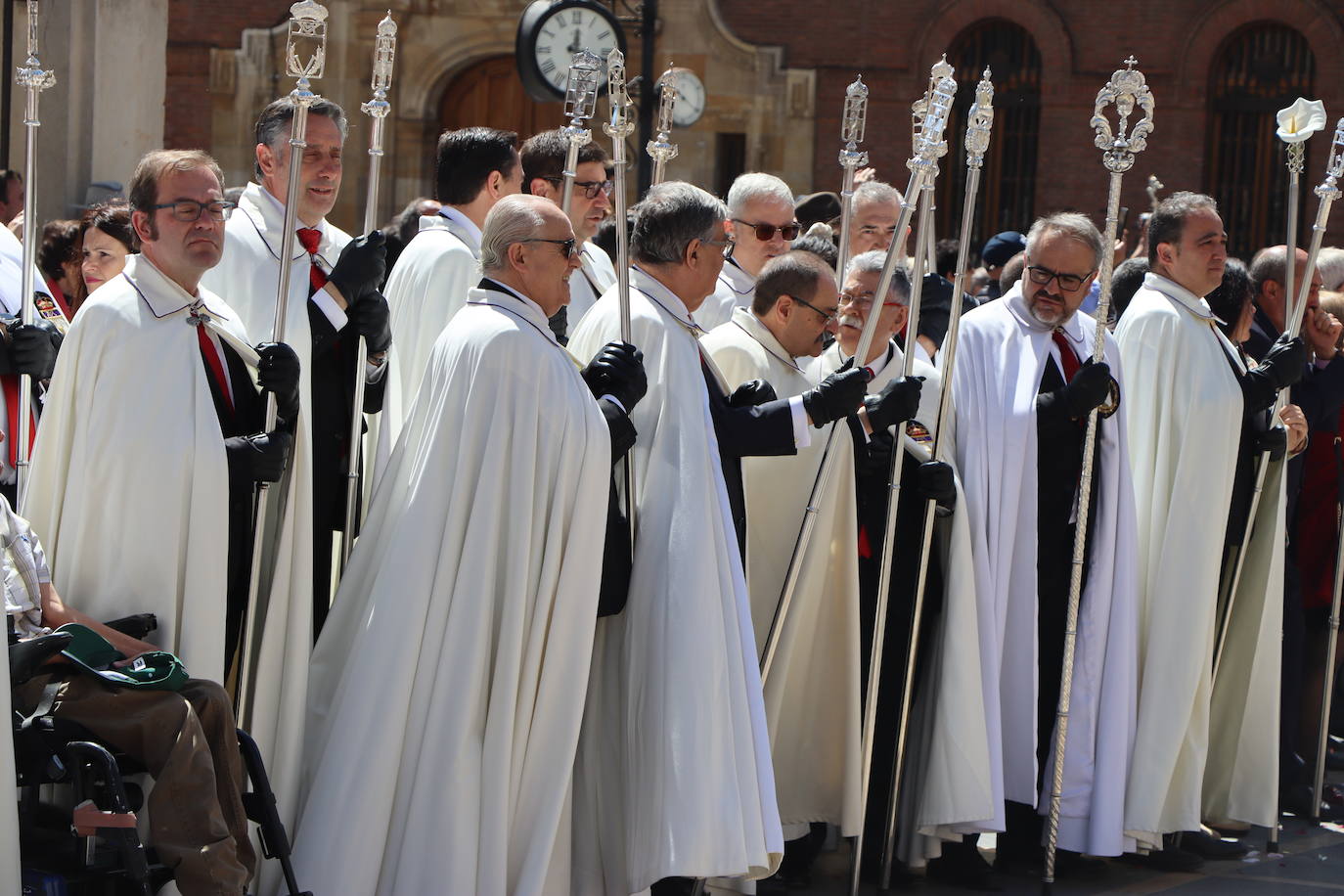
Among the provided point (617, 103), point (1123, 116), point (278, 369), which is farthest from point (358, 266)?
point (1123, 116)

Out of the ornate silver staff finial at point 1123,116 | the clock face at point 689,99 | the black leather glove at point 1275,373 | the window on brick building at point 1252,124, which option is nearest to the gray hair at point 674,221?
the ornate silver staff finial at point 1123,116

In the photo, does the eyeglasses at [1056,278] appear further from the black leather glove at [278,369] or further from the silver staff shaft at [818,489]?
the black leather glove at [278,369]

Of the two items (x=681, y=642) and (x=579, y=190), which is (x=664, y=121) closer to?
(x=579, y=190)

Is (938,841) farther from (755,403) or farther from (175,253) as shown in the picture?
(175,253)

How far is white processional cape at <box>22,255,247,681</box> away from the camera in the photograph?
15.2 feet

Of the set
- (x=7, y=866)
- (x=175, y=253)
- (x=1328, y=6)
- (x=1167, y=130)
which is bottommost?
(x=7, y=866)

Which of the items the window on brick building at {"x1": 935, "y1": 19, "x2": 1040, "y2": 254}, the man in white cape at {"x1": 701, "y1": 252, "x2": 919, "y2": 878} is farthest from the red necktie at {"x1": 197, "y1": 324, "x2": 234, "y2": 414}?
the window on brick building at {"x1": 935, "y1": 19, "x2": 1040, "y2": 254}

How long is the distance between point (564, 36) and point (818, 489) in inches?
454

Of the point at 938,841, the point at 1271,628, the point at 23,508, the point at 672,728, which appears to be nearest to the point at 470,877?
the point at 672,728

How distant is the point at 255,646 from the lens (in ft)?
16.1

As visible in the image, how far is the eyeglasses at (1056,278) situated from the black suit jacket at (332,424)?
221 cm

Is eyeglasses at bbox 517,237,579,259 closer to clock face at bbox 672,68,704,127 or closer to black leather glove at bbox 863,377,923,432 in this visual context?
black leather glove at bbox 863,377,923,432

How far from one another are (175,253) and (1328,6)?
1584 cm

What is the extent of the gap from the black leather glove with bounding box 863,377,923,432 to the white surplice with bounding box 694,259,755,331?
171 centimetres
